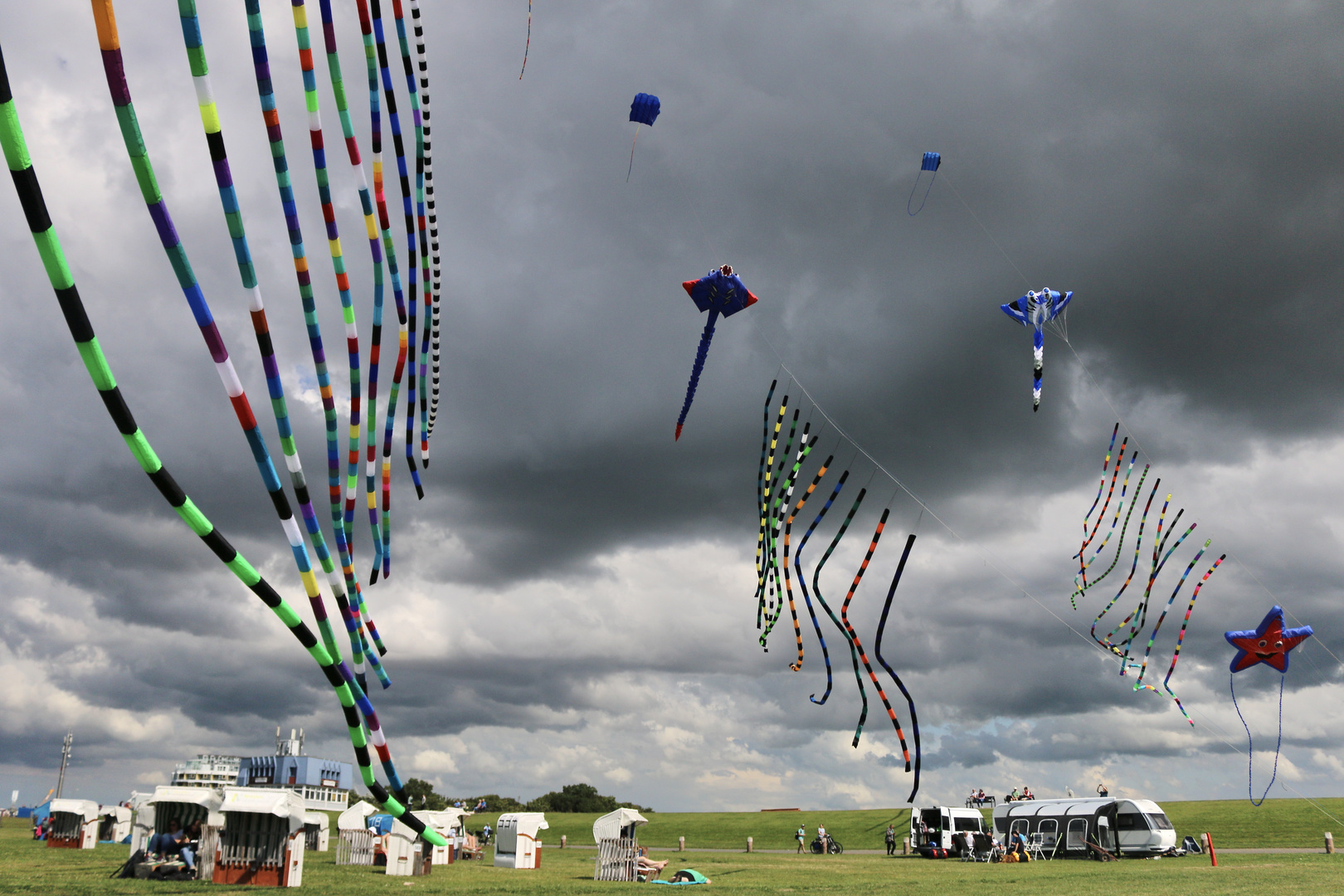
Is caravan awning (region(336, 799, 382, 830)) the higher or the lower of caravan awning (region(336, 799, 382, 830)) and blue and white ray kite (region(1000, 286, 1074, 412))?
the lower

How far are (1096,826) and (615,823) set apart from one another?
22241 millimetres

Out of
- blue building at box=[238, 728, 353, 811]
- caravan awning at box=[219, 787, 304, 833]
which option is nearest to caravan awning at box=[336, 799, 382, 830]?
caravan awning at box=[219, 787, 304, 833]

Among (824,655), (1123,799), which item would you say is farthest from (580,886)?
(1123,799)

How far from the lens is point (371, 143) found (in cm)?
936

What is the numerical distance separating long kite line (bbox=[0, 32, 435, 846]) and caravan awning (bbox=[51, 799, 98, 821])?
34418 mm

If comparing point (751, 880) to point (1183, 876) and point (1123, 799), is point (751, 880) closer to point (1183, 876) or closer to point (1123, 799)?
point (1183, 876)

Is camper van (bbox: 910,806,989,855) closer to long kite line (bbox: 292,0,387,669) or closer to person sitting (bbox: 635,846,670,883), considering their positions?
person sitting (bbox: 635,846,670,883)

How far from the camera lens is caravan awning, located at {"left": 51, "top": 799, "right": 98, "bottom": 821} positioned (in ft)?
100

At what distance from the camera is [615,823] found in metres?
26.6

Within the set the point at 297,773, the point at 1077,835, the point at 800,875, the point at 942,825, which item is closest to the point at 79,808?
the point at 800,875

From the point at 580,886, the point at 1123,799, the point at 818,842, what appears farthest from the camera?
the point at 818,842

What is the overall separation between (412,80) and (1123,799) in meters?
38.9

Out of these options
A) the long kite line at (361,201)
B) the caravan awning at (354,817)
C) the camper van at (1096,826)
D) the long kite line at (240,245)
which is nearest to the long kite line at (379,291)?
the long kite line at (361,201)


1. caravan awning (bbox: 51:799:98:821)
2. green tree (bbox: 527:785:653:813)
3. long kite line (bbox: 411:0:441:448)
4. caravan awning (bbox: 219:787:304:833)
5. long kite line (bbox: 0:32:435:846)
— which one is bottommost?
green tree (bbox: 527:785:653:813)
